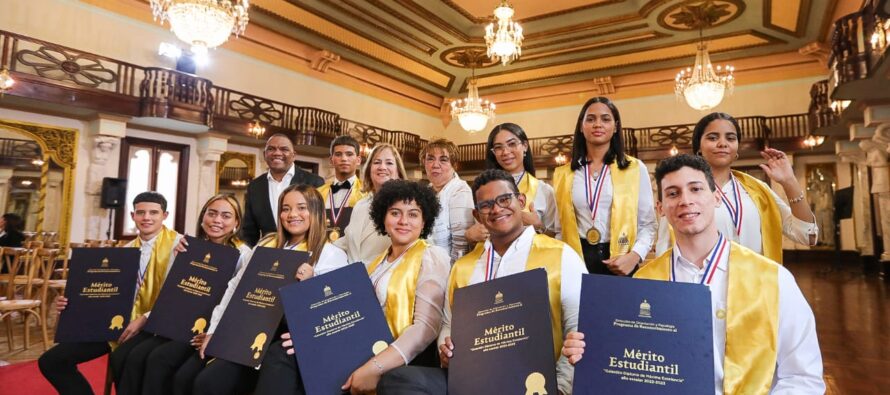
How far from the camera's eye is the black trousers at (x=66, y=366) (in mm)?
2336

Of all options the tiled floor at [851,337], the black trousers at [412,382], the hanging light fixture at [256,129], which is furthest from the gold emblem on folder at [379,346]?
the hanging light fixture at [256,129]

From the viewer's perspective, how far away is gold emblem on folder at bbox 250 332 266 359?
186 cm

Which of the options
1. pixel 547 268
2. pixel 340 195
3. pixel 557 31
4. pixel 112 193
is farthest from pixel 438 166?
pixel 557 31

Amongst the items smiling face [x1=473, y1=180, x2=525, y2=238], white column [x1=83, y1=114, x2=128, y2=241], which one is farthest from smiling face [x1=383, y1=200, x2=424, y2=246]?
white column [x1=83, y1=114, x2=128, y2=241]

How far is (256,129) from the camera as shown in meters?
10.9

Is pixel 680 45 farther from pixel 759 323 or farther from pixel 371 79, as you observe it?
pixel 759 323

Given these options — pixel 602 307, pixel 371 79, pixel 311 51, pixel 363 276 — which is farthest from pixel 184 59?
pixel 602 307

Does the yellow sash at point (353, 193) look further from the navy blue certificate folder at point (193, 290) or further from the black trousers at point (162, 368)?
the black trousers at point (162, 368)

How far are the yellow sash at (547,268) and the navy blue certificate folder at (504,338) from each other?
0.19m

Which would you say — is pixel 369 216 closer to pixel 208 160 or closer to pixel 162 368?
pixel 162 368

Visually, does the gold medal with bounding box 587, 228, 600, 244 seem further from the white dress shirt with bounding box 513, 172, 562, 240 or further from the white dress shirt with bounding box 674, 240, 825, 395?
the white dress shirt with bounding box 674, 240, 825, 395

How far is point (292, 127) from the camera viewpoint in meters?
12.8

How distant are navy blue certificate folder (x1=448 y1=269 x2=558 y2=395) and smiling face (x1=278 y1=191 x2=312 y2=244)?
3.46 ft

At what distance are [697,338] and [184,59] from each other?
A: 12.2 meters
